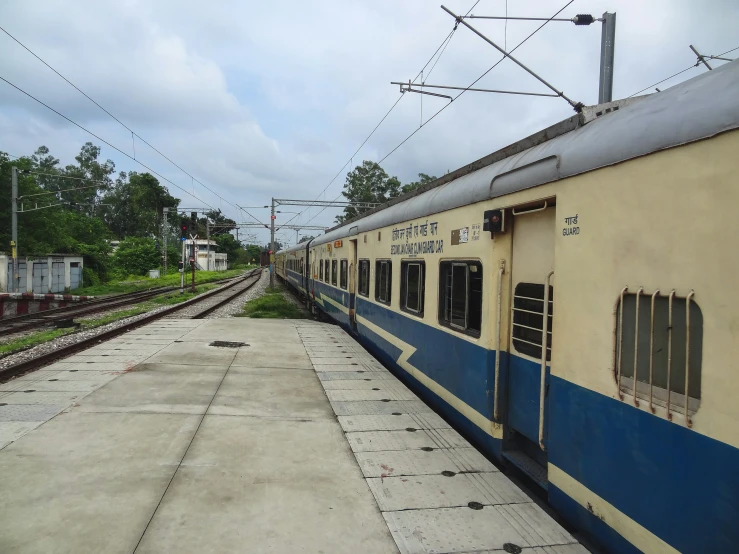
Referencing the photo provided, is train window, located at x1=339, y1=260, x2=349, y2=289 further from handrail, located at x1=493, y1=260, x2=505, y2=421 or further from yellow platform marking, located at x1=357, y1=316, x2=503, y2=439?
handrail, located at x1=493, y1=260, x2=505, y2=421

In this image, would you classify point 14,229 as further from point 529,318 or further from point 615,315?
point 615,315

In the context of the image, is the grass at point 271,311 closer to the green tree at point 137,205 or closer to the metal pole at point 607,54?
the metal pole at point 607,54

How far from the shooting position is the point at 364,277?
10.0m

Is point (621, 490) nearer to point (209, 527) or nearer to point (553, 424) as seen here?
point (553, 424)

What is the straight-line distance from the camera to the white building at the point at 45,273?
24.1m

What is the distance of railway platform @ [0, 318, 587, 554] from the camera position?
123 inches

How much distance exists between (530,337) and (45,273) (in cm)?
2934

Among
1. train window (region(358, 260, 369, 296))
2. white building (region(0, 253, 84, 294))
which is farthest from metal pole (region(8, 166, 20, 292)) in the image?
train window (region(358, 260, 369, 296))

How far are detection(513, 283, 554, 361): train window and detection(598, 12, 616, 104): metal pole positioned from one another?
5.22 metres

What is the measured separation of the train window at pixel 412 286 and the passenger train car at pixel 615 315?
1.09 metres

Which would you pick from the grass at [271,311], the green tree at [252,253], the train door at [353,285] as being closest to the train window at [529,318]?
the train door at [353,285]

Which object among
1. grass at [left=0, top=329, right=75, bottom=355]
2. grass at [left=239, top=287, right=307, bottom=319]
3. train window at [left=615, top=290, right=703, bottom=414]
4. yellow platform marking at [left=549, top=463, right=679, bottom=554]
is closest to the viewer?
train window at [left=615, top=290, right=703, bottom=414]

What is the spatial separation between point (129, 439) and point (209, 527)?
1.93 metres

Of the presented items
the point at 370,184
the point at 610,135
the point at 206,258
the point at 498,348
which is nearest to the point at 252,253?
the point at 206,258
